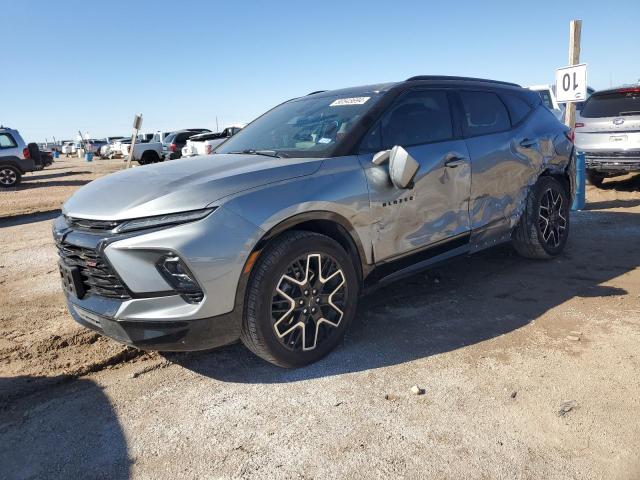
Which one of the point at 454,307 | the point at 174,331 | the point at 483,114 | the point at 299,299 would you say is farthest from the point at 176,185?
the point at 483,114

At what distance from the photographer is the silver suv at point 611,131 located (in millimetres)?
8328

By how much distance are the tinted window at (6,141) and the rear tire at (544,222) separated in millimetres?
17722

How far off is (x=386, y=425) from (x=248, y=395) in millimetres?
829

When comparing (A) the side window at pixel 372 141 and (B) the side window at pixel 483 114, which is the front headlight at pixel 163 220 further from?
(B) the side window at pixel 483 114

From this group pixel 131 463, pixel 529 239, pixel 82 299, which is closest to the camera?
pixel 131 463

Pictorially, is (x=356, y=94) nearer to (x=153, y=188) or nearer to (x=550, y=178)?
(x=153, y=188)

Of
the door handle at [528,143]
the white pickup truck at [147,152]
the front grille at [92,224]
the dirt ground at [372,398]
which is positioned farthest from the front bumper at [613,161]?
the white pickup truck at [147,152]

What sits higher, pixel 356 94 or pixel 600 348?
pixel 356 94

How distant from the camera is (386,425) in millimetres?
2568

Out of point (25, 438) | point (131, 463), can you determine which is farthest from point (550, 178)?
point (25, 438)

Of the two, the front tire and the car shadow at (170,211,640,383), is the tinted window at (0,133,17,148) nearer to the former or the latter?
the car shadow at (170,211,640,383)

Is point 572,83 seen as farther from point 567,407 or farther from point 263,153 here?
point 567,407

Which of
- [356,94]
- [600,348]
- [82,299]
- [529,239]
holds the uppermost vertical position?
[356,94]

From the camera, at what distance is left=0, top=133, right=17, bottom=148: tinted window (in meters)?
17.1
